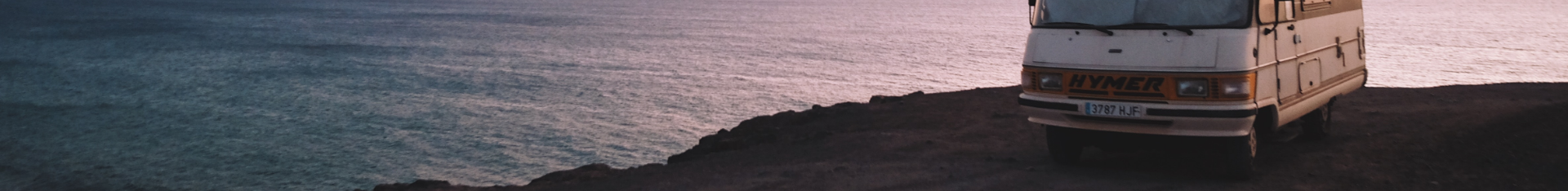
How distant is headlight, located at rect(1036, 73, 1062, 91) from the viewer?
8188mm

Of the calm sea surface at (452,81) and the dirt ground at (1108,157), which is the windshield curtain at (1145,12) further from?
the calm sea surface at (452,81)

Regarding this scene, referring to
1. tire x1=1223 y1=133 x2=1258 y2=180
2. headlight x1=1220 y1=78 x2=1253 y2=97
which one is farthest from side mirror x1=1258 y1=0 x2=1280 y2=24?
tire x1=1223 y1=133 x2=1258 y2=180

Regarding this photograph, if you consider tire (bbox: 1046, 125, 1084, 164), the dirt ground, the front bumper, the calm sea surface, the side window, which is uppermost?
the side window

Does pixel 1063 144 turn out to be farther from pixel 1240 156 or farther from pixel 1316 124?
pixel 1316 124

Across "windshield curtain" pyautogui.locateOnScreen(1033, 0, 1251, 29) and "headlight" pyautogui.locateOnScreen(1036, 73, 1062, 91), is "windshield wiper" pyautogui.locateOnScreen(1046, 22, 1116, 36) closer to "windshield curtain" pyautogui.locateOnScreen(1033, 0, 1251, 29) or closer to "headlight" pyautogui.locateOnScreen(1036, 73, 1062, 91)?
"windshield curtain" pyautogui.locateOnScreen(1033, 0, 1251, 29)

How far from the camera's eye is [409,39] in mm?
59406

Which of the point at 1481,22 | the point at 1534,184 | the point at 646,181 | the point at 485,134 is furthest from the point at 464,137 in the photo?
the point at 1481,22

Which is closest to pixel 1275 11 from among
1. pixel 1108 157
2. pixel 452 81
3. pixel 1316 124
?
pixel 1108 157

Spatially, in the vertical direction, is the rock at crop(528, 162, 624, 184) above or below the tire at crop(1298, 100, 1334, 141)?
below

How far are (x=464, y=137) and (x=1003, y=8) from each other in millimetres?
76714

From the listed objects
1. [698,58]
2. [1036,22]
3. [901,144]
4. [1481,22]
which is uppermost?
[1036,22]

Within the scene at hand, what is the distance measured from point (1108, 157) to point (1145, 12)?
2.03 m

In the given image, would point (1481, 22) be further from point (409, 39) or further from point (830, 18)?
point (409, 39)

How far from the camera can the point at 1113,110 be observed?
7984 millimetres
